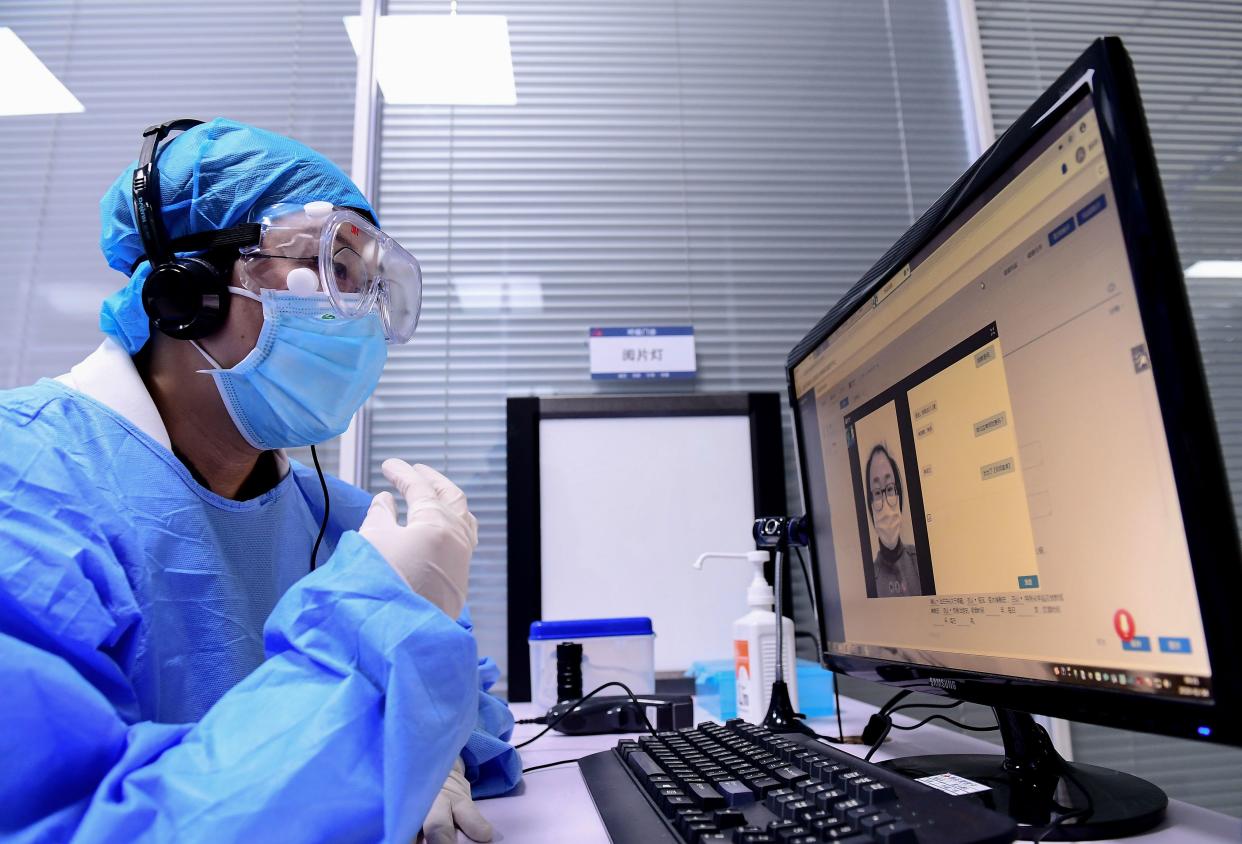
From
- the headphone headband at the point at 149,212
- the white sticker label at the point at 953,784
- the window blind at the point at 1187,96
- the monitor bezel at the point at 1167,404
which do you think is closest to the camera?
the monitor bezel at the point at 1167,404

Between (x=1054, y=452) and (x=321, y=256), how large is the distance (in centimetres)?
86

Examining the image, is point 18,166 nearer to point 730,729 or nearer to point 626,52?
point 626,52

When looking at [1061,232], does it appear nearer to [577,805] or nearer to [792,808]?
[792,808]

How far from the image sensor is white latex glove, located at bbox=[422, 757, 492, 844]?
24.6 inches

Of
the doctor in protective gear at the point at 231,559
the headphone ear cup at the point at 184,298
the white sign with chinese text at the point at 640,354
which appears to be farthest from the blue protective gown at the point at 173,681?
the white sign with chinese text at the point at 640,354

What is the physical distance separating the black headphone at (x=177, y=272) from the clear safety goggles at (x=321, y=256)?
0.08 feet

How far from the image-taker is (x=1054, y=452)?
552 mm

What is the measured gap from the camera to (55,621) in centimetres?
59

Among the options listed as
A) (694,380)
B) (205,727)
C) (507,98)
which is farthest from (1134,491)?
(507,98)

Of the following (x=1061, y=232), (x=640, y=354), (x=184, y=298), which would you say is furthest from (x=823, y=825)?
(x=640, y=354)

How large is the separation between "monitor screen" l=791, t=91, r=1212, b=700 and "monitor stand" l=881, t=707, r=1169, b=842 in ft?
0.33

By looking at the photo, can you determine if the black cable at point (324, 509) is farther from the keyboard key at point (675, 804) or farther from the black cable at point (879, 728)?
the black cable at point (879, 728)

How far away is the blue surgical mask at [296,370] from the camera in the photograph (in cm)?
93

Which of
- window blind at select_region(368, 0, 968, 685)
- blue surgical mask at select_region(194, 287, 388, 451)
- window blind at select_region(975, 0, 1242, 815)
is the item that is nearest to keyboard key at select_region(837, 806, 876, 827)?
blue surgical mask at select_region(194, 287, 388, 451)
